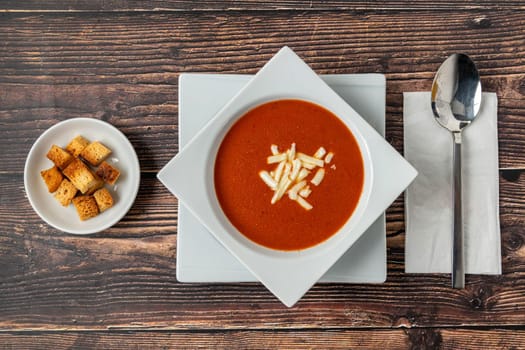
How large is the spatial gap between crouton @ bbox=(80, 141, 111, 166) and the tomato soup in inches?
15.5

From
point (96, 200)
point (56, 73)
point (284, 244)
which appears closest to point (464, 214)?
point (284, 244)

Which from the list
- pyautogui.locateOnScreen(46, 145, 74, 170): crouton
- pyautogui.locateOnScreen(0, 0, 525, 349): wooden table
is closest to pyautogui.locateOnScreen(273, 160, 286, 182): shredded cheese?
pyautogui.locateOnScreen(0, 0, 525, 349): wooden table

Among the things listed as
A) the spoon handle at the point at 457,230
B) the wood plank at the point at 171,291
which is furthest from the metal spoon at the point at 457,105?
the wood plank at the point at 171,291

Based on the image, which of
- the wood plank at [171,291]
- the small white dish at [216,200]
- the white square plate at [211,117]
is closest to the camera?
the small white dish at [216,200]

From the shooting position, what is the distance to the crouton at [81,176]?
157cm

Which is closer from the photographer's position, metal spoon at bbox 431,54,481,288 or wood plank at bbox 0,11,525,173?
metal spoon at bbox 431,54,481,288

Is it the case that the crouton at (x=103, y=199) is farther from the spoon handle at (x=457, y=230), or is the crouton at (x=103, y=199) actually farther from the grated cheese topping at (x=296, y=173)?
the spoon handle at (x=457, y=230)

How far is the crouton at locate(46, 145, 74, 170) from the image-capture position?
1583 millimetres

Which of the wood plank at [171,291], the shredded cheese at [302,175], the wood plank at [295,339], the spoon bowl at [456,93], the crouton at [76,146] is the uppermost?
the spoon bowl at [456,93]

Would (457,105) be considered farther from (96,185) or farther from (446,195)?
(96,185)

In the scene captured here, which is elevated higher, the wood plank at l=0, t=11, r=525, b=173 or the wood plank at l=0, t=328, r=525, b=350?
the wood plank at l=0, t=11, r=525, b=173

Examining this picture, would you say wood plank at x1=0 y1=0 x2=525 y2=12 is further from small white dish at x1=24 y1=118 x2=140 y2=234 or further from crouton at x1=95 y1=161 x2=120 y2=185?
crouton at x1=95 y1=161 x2=120 y2=185

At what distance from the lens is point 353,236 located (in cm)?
137

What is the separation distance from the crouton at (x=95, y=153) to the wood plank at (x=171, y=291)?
6.2 inches
